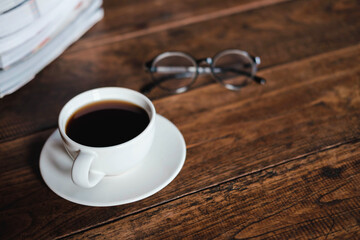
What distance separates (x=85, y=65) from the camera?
920 millimetres

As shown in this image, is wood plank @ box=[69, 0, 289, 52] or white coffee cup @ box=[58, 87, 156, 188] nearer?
white coffee cup @ box=[58, 87, 156, 188]

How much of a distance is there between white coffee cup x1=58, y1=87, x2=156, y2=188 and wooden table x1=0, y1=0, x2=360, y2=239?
7 centimetres

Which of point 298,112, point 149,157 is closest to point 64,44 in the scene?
point 149,157

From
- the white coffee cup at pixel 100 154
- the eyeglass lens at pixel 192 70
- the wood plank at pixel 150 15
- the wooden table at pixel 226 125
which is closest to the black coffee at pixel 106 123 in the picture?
the white coffee cup at pixel 100 154

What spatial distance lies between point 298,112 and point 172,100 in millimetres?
275

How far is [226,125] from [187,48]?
31 centimetres

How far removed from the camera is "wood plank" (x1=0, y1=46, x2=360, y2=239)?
606 mm

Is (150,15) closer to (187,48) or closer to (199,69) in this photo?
(187,48)

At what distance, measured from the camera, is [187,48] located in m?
0.98

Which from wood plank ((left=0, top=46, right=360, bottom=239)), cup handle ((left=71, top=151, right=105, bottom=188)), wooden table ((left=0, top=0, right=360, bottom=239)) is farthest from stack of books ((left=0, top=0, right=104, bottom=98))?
cup handle ((left=71, top=151, right=105, bottom=188))

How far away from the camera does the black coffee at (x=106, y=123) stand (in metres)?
0.61

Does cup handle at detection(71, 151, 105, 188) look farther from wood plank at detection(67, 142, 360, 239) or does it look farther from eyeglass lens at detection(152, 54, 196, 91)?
eyeglass lens at detection(152, 54, 196, 91)

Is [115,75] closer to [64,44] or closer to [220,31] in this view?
[64,44]

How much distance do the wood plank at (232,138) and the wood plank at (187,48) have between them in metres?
0.05
